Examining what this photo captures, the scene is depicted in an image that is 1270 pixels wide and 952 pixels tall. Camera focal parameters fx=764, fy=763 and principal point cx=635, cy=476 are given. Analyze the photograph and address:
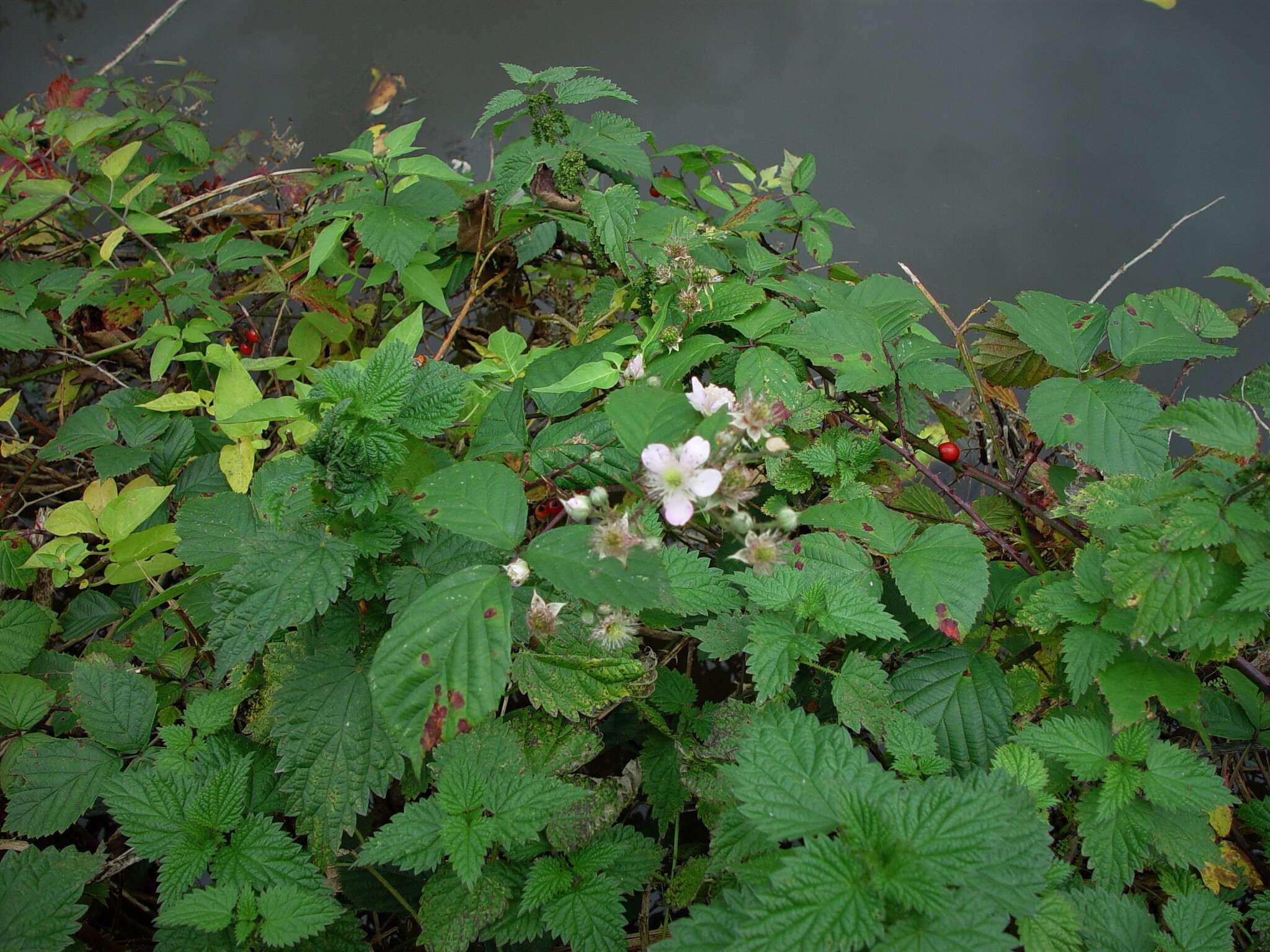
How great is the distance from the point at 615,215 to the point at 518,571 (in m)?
0.97

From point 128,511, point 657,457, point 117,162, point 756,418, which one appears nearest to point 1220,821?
point 756,418

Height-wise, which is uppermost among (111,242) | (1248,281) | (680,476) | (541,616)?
(1248,281)

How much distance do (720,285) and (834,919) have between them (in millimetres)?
1186

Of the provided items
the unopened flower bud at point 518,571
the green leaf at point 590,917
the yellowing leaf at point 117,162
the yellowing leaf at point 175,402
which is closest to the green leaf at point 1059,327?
the unopened flower bud at point 518,571

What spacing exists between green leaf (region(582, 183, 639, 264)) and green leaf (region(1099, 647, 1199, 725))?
1197 millimetres

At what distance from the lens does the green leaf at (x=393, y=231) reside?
5.81 feet

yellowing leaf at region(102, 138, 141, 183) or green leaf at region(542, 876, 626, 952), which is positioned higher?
yellowing leaf at region(102, 138, 141, 183)

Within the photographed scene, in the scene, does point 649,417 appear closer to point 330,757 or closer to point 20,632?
point 330,757

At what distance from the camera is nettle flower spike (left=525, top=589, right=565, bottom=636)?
3.44ft

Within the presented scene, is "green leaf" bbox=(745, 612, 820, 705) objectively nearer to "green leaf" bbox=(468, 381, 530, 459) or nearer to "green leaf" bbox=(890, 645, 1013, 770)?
"green leaf" bbox=(890, 645, 1013, 770)

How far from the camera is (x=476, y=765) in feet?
4.08

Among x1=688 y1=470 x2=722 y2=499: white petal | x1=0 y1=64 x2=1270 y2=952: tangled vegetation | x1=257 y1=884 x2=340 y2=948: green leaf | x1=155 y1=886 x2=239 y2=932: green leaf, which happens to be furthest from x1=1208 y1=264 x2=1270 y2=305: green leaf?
Answer: x1=155 y1=886 x2=239 y2=932: green leaf

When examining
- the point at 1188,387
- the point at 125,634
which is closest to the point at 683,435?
the point at 125,634

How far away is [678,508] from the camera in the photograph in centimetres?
96
